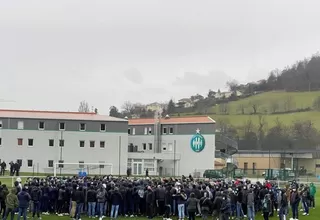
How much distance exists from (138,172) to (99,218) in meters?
52.5

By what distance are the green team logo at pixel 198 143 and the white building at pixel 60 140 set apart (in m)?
9.69

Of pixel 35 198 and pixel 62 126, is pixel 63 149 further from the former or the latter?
pixel 35 198

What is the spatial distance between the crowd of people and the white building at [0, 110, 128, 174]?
44615mm

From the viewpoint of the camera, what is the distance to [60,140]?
7800 cm

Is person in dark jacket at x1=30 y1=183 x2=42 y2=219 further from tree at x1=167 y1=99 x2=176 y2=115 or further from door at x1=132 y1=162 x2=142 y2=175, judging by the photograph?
tree at x1=167 y1=99 x2=176 y2=115

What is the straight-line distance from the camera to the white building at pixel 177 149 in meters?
81.9

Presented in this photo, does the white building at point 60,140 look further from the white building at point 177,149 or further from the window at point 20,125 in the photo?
the white building at point 177,149

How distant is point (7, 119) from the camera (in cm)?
7681

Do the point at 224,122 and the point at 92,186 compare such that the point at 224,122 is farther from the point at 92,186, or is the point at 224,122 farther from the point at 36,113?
the point at 92,186

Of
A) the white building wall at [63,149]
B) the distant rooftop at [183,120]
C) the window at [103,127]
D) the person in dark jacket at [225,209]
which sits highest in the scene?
the distant rooftop at [183,120]

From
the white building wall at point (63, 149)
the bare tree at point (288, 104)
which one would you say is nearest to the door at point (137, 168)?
the white building wall at point (63, 149)

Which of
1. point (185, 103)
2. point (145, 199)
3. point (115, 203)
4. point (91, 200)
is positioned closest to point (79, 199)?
point (91, 200)

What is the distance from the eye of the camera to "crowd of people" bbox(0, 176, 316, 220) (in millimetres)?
28781

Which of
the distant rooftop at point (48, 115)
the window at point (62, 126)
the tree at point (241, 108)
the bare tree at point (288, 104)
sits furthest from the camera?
the tree at point (241, 108)
